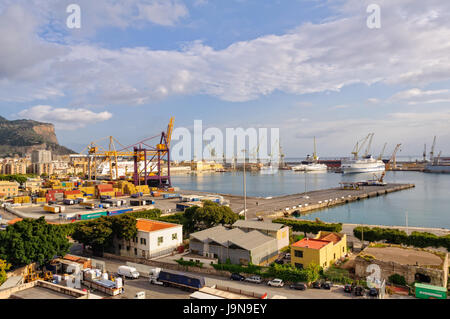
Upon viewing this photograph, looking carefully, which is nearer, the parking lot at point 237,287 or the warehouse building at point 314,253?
the parking lot at point 237,287

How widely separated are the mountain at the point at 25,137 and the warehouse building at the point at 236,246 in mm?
114469

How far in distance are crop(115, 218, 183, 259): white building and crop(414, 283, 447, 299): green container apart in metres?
8.81

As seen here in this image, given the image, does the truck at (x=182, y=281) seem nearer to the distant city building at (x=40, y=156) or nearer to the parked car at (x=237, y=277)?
the parked car at (x=237, y=277)

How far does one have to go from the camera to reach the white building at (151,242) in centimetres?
1232

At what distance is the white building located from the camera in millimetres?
12320

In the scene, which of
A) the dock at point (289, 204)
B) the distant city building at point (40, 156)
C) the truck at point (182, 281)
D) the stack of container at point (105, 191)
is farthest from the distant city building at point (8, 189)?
Answer: the distant city building at point (40, 156)

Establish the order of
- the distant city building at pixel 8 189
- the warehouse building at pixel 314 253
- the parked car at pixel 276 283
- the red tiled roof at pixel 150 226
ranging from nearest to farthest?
the parked car at pixel 276 283 → the warehouse building at pixel 314 253 → the red tiled roof at pixel 150 226 → the distant city building at pixel 8 189

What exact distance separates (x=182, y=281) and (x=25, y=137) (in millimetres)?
132185

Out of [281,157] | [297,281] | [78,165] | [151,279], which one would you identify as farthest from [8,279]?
Result: [281,157]

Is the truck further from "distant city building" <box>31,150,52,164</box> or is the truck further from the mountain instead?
the mountain

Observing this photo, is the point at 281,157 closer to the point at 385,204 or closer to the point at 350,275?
the point at 385,204

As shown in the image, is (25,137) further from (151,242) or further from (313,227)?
(313,227)

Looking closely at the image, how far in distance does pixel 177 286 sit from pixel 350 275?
5.72 metres

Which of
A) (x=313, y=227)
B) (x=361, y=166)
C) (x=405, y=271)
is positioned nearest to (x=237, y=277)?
(x=405, y=271)
